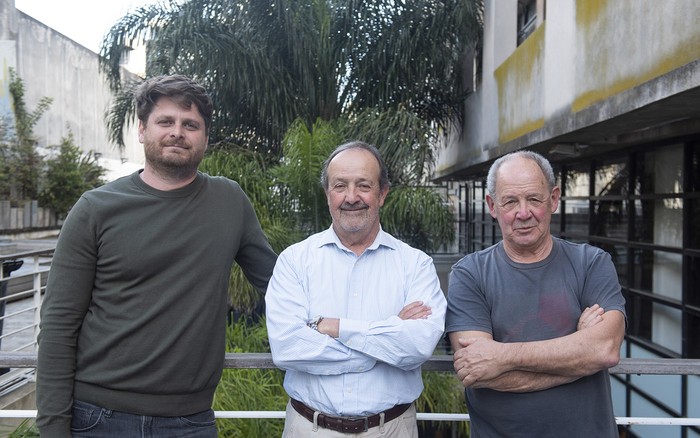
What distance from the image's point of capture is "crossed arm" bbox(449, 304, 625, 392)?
197 centimetres

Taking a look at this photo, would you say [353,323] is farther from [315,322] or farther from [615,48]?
[615,48]

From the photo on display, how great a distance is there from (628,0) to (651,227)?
272cm

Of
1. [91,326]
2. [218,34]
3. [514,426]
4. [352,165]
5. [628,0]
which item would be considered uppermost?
[218,34]

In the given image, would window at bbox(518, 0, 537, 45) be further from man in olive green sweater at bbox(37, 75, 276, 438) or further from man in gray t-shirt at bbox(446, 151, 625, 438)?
man in olive green sweater at bbox(37, 75, 276, 438)

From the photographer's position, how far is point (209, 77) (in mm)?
9430

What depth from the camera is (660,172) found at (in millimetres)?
6273

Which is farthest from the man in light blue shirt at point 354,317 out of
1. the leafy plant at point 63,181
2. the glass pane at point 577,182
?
the leafy plant at point 63,181

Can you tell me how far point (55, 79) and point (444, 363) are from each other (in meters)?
26.1

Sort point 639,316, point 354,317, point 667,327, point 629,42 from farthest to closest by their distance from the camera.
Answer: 1. point 639,316
2. point 667,327
3. point 629,42
4. point 354,317

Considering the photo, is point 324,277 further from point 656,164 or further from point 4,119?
point 4,119

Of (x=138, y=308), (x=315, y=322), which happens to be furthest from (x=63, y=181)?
(x=315, y=322)

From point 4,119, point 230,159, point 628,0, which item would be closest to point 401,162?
point 230,159

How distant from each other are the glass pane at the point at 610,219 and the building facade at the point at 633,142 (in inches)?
0.9

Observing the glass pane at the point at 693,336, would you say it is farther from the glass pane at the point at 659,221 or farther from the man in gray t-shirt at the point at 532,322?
the man in gray t-shirt at the point at 532,322
